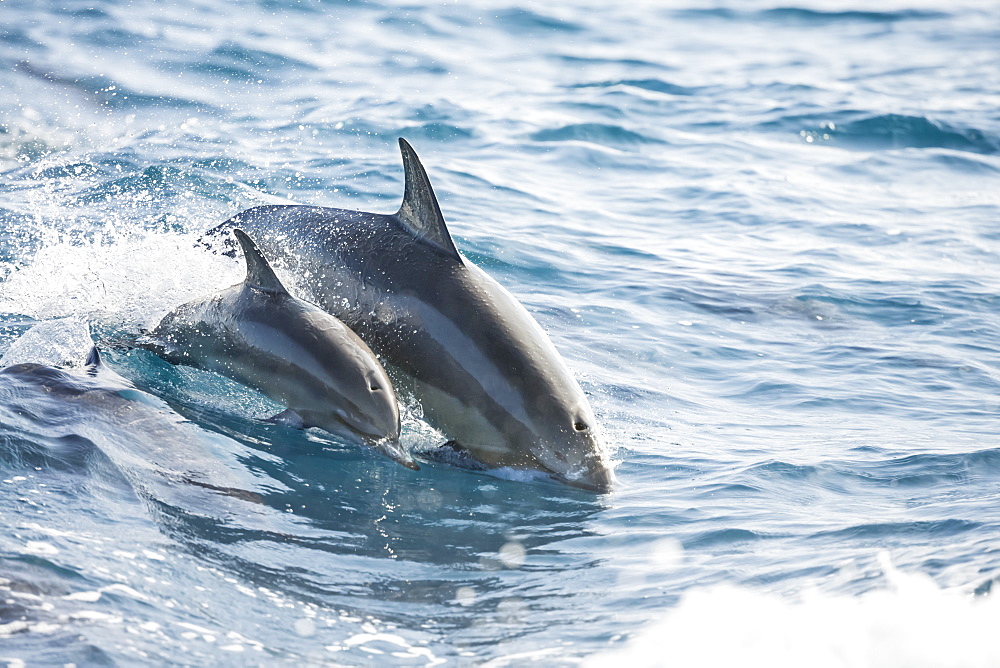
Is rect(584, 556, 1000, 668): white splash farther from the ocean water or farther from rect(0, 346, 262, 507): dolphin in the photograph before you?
rect(0, 346, 262, 507): dolphin

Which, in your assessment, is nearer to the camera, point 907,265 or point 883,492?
point 883,492

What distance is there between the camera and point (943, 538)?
5.21 meters

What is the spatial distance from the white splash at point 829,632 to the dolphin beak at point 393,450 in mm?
1754

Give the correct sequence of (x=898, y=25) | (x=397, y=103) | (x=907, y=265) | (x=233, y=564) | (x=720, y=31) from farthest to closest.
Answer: (x=898, y=25), (x=720, y=31), (x=397, y=103), (x=907, y=265), (x=233, y=564)

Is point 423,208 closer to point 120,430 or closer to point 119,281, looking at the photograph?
point 120,430

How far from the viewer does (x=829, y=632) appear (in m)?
4.21

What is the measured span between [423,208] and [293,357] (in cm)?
124

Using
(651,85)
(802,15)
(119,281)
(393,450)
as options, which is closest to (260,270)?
(393,450)

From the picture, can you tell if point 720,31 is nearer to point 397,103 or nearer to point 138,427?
point 397,103

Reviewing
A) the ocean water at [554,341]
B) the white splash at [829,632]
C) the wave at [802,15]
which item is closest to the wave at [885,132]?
the ocean water at [554,341]

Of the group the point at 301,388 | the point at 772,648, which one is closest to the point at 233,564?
the point at 301,388

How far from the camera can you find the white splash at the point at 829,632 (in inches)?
156

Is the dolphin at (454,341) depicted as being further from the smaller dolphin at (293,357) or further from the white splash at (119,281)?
the white splash at (119,281)

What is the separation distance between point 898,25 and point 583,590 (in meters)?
28.1
